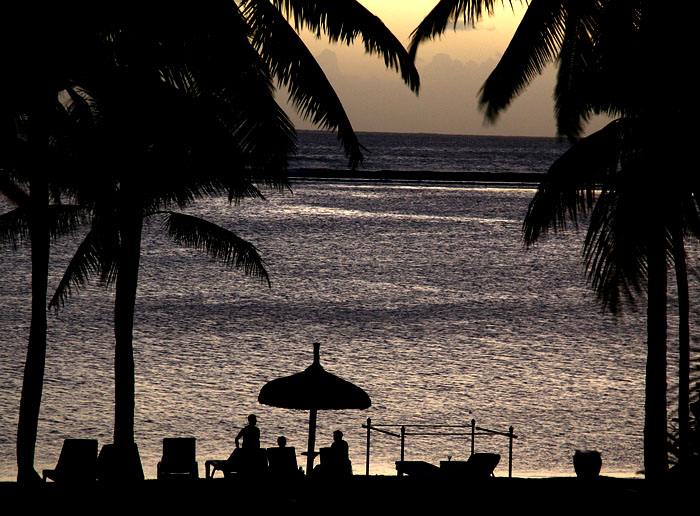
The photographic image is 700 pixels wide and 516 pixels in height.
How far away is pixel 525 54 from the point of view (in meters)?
11.7

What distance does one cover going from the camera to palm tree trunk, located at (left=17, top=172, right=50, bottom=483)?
12203 millimetres

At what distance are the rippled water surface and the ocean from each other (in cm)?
10

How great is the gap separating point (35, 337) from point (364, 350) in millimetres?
24085

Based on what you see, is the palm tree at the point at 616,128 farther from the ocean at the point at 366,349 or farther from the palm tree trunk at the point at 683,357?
the ocean at the point at 366,349

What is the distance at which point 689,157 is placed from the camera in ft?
34.9

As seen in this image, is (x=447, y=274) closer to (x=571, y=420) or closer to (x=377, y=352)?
(x=377, y=352)

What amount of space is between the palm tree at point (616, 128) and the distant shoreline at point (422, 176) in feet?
423

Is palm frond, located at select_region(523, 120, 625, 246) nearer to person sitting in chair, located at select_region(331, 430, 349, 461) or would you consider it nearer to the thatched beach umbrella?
the thatched beach umbrella

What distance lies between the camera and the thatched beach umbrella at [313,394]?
11.9m

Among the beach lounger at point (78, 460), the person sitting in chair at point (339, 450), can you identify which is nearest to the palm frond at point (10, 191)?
the beach lounger at point (78, 460)

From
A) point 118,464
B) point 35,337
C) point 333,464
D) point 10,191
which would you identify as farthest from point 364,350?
point 118,464

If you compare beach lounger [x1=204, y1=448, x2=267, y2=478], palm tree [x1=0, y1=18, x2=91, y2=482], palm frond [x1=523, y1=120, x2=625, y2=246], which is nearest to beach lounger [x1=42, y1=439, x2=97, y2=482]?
palm tree [x1=0, y1=18, x2=91, y2=482]

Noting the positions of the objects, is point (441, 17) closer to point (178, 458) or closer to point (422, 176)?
point (178, 458)

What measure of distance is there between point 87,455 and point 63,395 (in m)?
16.2
